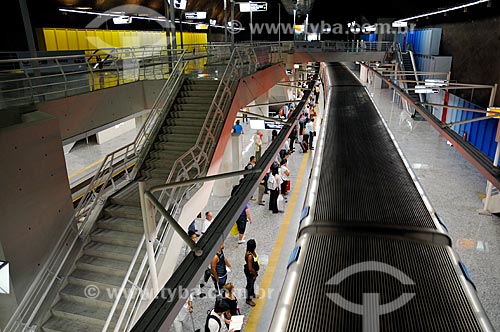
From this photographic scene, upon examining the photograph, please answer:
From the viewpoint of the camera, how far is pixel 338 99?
531 inches

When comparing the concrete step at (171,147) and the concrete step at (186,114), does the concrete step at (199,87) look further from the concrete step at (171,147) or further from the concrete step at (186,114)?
the concrete step at (171,147)

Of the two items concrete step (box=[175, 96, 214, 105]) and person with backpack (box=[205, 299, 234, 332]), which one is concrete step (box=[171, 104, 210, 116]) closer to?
concrete step (box=[175, 96, 214, 105])

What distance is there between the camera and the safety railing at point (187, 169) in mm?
5242

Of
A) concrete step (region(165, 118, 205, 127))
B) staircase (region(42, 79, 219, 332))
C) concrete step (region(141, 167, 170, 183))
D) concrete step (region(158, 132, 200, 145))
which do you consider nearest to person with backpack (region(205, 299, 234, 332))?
staircase (region(42, 79, 219, 332))

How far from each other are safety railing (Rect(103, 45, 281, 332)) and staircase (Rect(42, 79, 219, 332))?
0.25 metres

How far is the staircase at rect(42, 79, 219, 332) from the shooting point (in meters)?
5.74

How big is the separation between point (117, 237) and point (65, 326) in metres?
1.56

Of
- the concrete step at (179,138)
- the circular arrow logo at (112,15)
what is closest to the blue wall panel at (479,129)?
the concrete step at (179,138)

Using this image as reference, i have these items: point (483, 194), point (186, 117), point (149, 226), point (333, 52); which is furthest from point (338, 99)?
point (333, 52)

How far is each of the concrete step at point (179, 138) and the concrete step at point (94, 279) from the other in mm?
3305

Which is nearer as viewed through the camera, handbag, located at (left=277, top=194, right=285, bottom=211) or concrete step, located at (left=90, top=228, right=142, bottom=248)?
concrete step, located at (left=90, top=228, right=142, bottom=248)

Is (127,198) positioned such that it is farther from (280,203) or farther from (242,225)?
(280,203)

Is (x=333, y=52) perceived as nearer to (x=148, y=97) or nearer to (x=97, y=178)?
(x=148, y=97)

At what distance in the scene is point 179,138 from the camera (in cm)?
844
